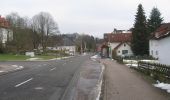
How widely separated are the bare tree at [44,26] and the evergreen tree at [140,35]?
52172mm

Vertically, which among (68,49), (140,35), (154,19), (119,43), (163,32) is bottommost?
(163,32)

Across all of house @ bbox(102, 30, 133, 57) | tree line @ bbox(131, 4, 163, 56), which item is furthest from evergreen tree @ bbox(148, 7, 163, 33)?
house @ bbox(102, 30, 133, 57)

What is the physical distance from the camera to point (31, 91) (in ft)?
51.1

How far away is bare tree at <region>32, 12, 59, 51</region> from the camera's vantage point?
116 metres

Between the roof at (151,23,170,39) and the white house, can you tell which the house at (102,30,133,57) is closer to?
the roof at (151,23,170,39)

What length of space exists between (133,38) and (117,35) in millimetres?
28312

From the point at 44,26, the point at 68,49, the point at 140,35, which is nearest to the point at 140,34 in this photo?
the point at 140,35

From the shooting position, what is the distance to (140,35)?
6681cm

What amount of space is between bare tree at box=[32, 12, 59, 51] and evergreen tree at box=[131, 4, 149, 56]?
5217 cm

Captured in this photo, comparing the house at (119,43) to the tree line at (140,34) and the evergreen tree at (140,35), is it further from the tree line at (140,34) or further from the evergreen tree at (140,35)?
the evergreen tree at (140,35)

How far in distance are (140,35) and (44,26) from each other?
5588cm

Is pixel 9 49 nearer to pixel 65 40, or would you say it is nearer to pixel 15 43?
pixel 15 43

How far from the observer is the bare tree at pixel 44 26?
380 feet

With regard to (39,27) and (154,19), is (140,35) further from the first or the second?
(39,27)
